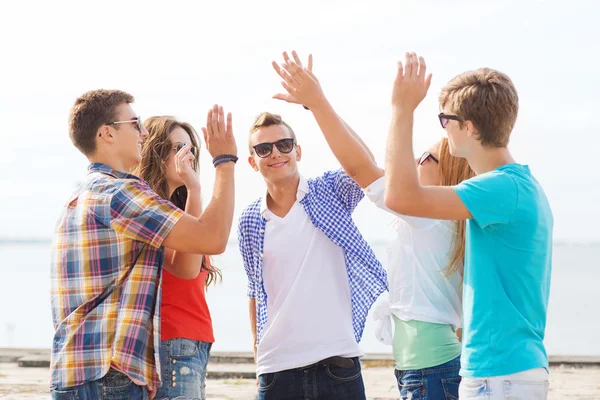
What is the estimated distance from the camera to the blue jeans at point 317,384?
14.4 feet

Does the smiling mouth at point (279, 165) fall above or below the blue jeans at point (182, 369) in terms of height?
above

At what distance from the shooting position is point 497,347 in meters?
3.15

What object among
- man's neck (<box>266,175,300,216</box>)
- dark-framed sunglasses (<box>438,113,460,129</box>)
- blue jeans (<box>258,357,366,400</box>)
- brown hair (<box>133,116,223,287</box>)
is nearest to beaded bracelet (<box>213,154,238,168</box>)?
brown hair (<box>133,116,223,287</box>)

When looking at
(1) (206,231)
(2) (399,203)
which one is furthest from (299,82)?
(2) (399,203)

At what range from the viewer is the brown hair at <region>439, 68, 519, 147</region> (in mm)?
3299

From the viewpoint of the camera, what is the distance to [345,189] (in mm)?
4637

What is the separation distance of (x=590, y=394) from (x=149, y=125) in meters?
5.58

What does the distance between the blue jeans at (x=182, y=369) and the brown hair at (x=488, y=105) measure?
1821 millimetres

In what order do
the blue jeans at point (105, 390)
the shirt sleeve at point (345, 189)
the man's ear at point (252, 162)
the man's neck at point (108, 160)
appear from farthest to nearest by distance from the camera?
the man's ear at point (252, 162) → the shirt sleeve at point (345, 189) → the man's neck at point (108, 160) → the blue jeans at point (105, 390)

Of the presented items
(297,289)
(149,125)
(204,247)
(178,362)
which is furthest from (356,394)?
(149,125)

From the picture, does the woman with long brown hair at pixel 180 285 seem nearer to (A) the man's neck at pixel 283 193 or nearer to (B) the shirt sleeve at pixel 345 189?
(A) the man's neck at pixel 283 193

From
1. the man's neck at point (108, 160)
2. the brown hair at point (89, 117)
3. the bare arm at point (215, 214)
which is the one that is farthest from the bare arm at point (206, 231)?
the brown hair at point (89, 117)

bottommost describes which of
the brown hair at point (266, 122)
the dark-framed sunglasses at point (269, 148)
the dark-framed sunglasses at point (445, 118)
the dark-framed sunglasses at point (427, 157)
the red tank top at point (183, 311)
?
the red tank top at point (183, 311)

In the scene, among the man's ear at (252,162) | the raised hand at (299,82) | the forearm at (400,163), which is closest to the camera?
the forearm at (400,163)
